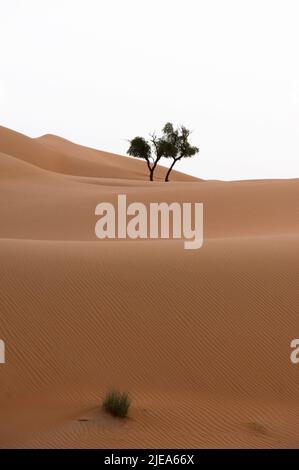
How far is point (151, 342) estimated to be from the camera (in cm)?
910

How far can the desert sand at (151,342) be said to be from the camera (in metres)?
7.27

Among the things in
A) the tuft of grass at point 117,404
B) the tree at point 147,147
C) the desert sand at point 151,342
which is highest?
the tree at point 147,147

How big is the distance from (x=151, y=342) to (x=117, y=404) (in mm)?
1805

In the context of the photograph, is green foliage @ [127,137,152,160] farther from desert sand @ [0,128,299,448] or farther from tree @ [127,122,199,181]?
desert sand @ [0,128,299,448]

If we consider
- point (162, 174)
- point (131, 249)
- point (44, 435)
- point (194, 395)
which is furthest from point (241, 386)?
point (162, 174)

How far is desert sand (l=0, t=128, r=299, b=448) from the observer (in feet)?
23.9

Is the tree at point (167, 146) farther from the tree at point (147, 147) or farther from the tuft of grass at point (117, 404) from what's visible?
the tuft of grass at point (117, 404)

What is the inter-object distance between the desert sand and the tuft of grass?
9 cm

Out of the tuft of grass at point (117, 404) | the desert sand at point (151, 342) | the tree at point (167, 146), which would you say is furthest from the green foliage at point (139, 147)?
the tuft of grass at point (117, 404)

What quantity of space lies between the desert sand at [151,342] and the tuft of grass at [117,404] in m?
0.09

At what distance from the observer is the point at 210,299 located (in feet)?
33.2

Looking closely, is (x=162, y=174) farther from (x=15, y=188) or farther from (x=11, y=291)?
(x=11, y=291)

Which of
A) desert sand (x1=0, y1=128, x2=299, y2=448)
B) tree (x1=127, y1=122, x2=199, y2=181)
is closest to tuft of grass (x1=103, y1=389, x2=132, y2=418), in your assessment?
desert sand (x1=0, y1=128, x2=299, y2=448)

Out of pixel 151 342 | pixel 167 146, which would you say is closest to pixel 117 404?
pixel 151 342
